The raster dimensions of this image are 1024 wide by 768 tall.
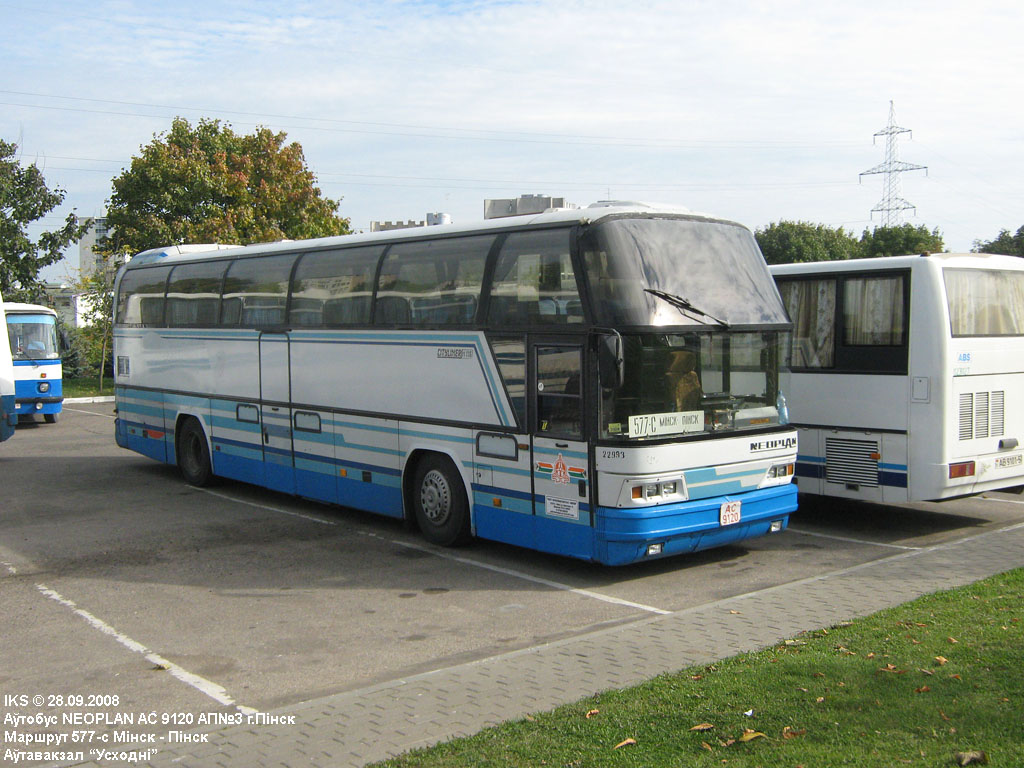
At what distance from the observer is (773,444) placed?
9.90 meters

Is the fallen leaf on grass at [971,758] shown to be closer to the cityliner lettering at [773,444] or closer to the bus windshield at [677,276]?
the bus windshield at [677,276]

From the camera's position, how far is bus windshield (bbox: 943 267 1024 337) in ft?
36.6

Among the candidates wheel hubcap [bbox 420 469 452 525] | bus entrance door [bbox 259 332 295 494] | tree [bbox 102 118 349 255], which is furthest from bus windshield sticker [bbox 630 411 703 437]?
tree [bbox 102 118 349 255]

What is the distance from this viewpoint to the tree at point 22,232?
3966cm

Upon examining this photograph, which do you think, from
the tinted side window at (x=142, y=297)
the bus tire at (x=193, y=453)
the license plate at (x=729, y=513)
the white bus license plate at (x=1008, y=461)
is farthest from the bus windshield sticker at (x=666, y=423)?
the tinted side window at (x=142, y=297)

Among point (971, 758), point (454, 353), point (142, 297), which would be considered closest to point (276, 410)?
point (454, 353)

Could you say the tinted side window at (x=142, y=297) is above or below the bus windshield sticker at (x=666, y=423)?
above

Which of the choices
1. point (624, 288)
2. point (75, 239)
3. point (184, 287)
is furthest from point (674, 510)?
point (75, 239)

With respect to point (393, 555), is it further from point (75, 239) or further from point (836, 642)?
point (75, 239)

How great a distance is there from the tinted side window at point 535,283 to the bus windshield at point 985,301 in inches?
182

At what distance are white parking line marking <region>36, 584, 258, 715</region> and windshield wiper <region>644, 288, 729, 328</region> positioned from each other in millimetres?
4810

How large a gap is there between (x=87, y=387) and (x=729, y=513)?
3653cm

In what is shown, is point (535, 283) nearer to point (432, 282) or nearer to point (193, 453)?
point (432, 282)

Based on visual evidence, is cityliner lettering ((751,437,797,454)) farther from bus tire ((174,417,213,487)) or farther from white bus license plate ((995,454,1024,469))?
bus tire ((174,417,213,487))
